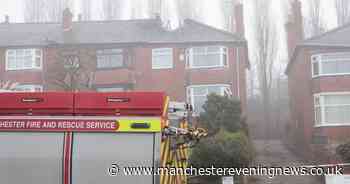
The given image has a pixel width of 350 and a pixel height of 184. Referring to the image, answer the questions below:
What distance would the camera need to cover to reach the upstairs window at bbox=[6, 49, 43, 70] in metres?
28.4

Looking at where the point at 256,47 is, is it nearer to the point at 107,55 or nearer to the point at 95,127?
the point at 107,55

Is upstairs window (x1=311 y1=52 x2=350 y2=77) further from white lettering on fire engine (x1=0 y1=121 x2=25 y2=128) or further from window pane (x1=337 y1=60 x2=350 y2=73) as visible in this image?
white lettering on fire engine (x1=0 y1=121 x2=25 y2=128)

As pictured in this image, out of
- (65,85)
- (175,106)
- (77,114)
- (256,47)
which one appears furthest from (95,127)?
(256,47)

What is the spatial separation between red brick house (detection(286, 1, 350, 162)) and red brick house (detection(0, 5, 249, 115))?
13.0ft

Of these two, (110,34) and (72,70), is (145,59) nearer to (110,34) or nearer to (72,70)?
(110,34)

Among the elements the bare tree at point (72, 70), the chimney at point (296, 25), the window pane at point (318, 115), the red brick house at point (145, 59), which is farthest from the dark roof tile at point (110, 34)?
the window pane at point (318, 115)

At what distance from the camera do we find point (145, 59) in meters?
28.0

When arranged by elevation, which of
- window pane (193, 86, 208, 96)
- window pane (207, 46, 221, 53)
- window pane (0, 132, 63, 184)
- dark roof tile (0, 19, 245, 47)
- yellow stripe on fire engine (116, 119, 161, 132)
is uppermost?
dark roof tile (0, 19, 245, 47)

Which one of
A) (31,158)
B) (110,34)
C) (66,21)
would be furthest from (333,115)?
(31,158)

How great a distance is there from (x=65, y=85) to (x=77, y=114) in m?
18.9

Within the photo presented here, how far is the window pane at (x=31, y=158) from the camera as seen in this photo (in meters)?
6.69

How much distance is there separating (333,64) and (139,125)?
1905 centimetres

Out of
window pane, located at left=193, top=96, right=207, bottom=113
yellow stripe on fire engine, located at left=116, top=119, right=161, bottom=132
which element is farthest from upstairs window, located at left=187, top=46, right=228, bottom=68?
yellow stripe on fire engine, located at left=116, top=119, right=161, bottom=132

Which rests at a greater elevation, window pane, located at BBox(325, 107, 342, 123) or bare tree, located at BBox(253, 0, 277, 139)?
bare tree, located at BBox(253, 0, 277, 139)
